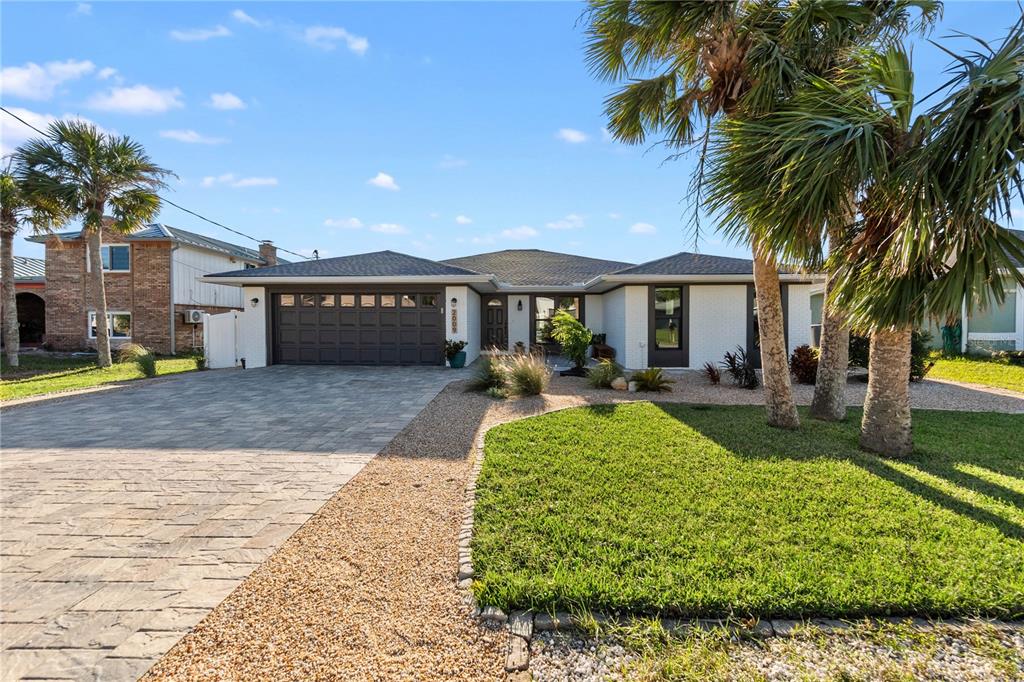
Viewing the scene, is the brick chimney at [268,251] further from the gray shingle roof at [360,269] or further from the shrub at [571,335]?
the shrub at [571,335]

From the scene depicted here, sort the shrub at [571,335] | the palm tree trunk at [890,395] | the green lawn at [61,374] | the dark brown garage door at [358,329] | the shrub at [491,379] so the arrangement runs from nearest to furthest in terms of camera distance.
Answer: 1. the palm tree trunk at [890,395]
2. the shrub at [491,379]
3. the green lawn at [61,374]
4. the shrub at [571,335]
5. the dark brown garage door at [358,329]

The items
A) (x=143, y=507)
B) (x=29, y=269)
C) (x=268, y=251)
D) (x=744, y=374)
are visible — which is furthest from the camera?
(x=29, y=269)

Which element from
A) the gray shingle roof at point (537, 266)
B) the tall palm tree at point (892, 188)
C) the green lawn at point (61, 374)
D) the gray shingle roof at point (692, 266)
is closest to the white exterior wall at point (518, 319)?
the gray shingle roof at point (537, 266)

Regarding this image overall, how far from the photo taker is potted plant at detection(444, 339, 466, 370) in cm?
1380

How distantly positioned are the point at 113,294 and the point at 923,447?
2542 cm

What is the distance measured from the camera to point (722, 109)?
21.1 feet

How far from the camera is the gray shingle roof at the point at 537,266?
17094 mm

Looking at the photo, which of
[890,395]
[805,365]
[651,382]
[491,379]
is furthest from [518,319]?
[890,395]

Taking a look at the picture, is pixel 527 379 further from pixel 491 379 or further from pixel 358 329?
pixel 358 329

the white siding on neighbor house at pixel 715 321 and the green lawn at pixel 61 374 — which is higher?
the white siding on neighbor house at pixel 715 321

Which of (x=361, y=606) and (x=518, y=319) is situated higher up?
(x=518, y=319)

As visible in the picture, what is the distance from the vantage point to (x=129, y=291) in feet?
60.8

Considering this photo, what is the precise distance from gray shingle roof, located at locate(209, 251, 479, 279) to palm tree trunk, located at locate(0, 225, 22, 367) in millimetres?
6810

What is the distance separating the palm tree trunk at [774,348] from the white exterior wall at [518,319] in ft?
37.7
